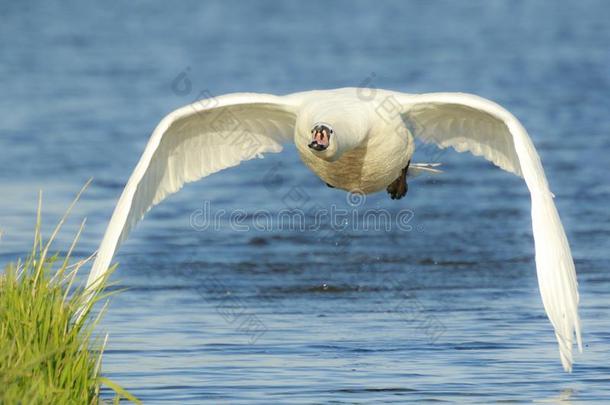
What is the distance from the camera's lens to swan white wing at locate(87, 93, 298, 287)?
1129 centimetres

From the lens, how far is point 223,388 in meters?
11.1

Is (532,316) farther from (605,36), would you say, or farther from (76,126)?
(605,36)

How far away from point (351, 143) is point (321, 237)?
746 cm

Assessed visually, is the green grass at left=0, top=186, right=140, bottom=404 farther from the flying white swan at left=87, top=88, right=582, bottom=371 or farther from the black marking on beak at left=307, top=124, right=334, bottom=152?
the black marking on beak at left=307, top=124, right=334, bottom=152

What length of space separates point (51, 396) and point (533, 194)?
3.61 meters

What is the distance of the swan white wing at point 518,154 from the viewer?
9867 millimetres

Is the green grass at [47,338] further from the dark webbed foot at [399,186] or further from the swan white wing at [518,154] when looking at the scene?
the dark webbed foot at [399,186]

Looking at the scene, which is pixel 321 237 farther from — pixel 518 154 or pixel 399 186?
pixel 518 154

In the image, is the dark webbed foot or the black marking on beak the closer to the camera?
the black marking on beak

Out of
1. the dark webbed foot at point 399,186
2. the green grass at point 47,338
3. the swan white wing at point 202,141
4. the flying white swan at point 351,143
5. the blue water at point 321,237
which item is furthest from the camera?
the dark webbed foot at point 399,186

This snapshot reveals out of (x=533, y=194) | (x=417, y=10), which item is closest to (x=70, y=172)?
(x=533, y=194)

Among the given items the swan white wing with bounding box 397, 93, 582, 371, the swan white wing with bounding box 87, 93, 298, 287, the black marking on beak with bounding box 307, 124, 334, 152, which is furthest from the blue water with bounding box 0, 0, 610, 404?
the black marking on beak with bounding box 307, 124, 334, 152

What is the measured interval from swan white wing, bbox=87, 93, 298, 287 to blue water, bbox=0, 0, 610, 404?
1340 mm

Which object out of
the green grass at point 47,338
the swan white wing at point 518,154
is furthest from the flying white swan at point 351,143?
the green grass at point 47,338
